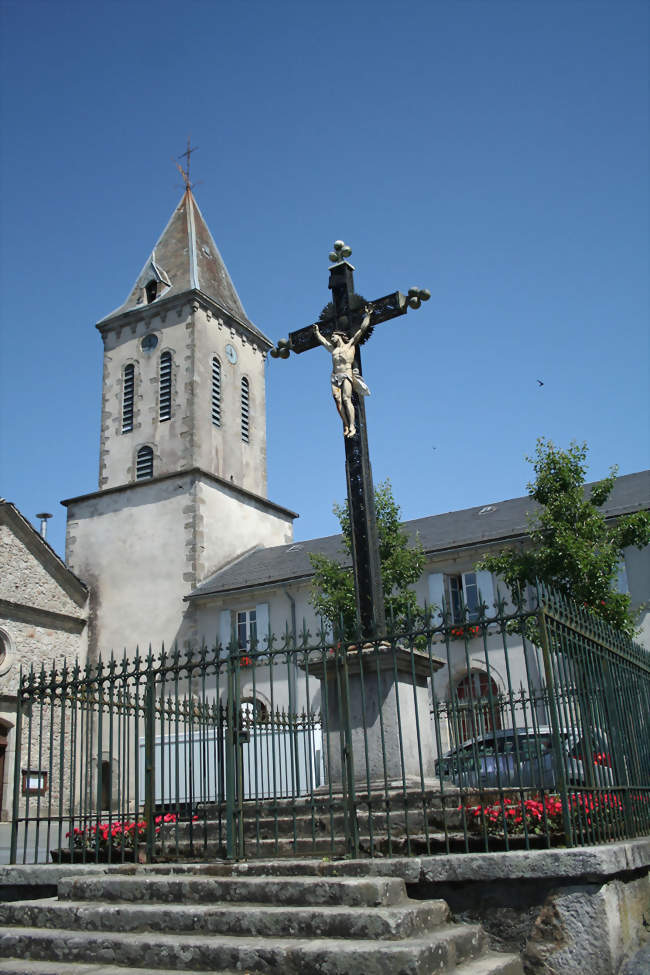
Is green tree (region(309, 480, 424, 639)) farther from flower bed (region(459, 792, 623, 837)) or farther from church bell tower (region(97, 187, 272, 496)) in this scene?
flower bed (region(459, 792, 623, 837))

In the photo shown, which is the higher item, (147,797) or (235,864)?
(147,797)

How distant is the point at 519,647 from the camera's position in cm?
2059

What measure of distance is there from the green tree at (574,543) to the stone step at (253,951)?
11.0m

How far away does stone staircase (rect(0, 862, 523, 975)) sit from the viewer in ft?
15.5

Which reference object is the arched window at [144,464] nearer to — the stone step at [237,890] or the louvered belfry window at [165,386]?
the louvered belfry window at [165,386]

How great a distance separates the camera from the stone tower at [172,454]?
26.6m

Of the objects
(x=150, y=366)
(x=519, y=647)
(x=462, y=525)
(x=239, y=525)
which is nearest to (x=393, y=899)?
(x=519, y=647)

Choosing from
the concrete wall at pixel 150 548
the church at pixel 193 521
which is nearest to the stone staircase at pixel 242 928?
the church at pixel 193 521

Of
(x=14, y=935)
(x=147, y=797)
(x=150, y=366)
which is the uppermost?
(x=150, y=366)

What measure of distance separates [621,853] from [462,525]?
19.2 meters

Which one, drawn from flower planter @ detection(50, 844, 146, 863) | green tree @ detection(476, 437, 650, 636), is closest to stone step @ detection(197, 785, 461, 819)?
flower planter @ detection(50, 844, 146, 863)

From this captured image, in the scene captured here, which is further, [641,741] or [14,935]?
[641,741]

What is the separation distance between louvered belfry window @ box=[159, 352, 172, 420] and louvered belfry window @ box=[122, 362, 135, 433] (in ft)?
4.35

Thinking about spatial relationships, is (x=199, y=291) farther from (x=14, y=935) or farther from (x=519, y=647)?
(x=14, y=935)
